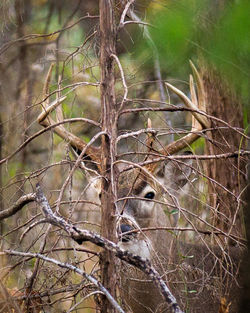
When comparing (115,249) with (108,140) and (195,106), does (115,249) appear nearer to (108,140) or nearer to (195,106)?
(108,140)

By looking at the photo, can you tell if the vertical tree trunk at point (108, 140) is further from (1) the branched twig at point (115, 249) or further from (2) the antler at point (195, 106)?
(2) the antler at point (195, 106)

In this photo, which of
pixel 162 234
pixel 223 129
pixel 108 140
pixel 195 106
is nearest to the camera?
pixel 108 140

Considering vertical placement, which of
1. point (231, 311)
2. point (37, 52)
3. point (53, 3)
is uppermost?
point (53, 3)

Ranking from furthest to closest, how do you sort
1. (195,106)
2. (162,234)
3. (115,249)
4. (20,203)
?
(162,234)
(195,106)
(20,203)
(115,249)

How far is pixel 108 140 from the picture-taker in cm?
356

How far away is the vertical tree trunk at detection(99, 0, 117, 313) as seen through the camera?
136 inches

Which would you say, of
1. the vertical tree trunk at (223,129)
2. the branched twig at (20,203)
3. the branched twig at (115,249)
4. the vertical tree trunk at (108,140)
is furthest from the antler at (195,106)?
the branched twig at (115,249)

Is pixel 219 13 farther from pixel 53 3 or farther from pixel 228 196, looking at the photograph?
pixel 53 3

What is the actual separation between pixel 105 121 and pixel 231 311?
239cm

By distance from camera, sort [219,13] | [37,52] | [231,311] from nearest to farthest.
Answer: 1. [219,13]
2. [231,311]
3. [37,52]

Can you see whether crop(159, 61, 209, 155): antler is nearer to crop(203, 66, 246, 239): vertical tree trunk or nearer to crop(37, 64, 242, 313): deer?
crop(37, 64, 242, 313): deer

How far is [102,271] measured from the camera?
137 inches

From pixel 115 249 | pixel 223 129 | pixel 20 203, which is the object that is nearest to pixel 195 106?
pixel 223 129

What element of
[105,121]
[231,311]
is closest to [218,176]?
[231,311]
